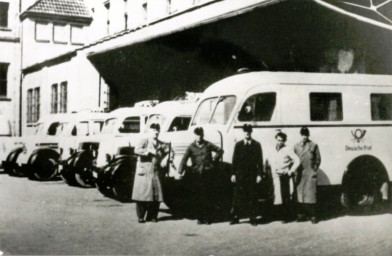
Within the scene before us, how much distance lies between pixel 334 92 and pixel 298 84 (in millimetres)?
412

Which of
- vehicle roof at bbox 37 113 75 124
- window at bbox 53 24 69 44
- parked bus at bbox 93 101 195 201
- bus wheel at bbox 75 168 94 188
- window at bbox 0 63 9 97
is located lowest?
bus wheel at bbox 75 168 94 188

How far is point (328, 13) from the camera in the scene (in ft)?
17.6

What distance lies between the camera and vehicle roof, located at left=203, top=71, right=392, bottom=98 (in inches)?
215

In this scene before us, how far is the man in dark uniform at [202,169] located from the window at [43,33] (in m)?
2.64

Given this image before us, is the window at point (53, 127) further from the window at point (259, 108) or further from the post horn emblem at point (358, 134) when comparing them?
the post horn emblem at point (358, 134)

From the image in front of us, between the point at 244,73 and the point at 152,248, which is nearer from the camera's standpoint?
the point at 152,248

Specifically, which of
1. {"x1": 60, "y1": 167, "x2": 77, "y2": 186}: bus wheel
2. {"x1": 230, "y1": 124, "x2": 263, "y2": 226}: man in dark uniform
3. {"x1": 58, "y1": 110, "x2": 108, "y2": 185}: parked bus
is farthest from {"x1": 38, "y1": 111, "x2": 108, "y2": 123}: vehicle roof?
{"x1": 230, "y1": 124, "x2": 263, "y2": 226}: man in dark uniform

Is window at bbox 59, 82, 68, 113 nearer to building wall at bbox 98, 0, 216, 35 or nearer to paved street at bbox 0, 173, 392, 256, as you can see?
building wall at bbox 98, 0, 216, 35

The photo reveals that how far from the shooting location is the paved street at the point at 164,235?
470 cm

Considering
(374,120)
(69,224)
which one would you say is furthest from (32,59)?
(374,120)

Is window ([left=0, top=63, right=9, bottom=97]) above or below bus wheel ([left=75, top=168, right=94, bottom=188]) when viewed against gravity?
above

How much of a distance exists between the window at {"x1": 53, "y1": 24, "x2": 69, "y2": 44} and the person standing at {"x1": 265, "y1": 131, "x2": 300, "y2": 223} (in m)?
2.97

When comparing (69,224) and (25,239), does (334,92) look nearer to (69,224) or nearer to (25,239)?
(69,224)

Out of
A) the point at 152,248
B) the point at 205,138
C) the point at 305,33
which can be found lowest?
the point at 152,248
